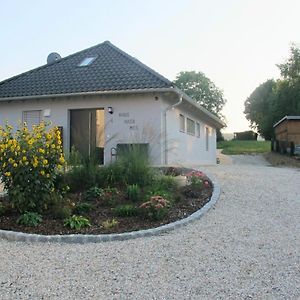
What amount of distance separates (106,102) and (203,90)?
5001 centimetres

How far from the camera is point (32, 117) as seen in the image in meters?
14.6

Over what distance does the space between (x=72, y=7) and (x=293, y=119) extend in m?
15.6

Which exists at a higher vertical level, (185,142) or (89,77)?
(89,77)

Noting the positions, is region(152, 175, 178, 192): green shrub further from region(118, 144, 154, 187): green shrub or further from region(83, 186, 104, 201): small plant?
region(83, 186, 104, 201): small plant

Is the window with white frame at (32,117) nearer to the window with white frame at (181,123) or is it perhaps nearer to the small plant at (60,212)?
the window with white frame at (181,123)

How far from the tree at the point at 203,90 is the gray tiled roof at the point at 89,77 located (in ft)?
152

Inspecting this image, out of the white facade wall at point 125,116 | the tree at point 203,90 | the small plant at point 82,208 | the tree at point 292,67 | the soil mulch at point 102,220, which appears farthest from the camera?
the tree at point 203,90

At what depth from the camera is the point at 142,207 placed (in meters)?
6.50

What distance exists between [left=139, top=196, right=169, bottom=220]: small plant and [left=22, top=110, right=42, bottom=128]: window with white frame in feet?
29.8

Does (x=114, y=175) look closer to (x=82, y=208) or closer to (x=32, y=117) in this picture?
(x=82, y=208)

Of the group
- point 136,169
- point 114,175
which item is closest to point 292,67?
point 136,169

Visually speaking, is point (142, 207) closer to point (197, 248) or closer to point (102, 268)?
point (197, 248)

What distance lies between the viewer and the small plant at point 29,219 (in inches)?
237

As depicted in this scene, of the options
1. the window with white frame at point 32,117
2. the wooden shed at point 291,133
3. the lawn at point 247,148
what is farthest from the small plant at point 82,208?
the lawn at point 247,148
